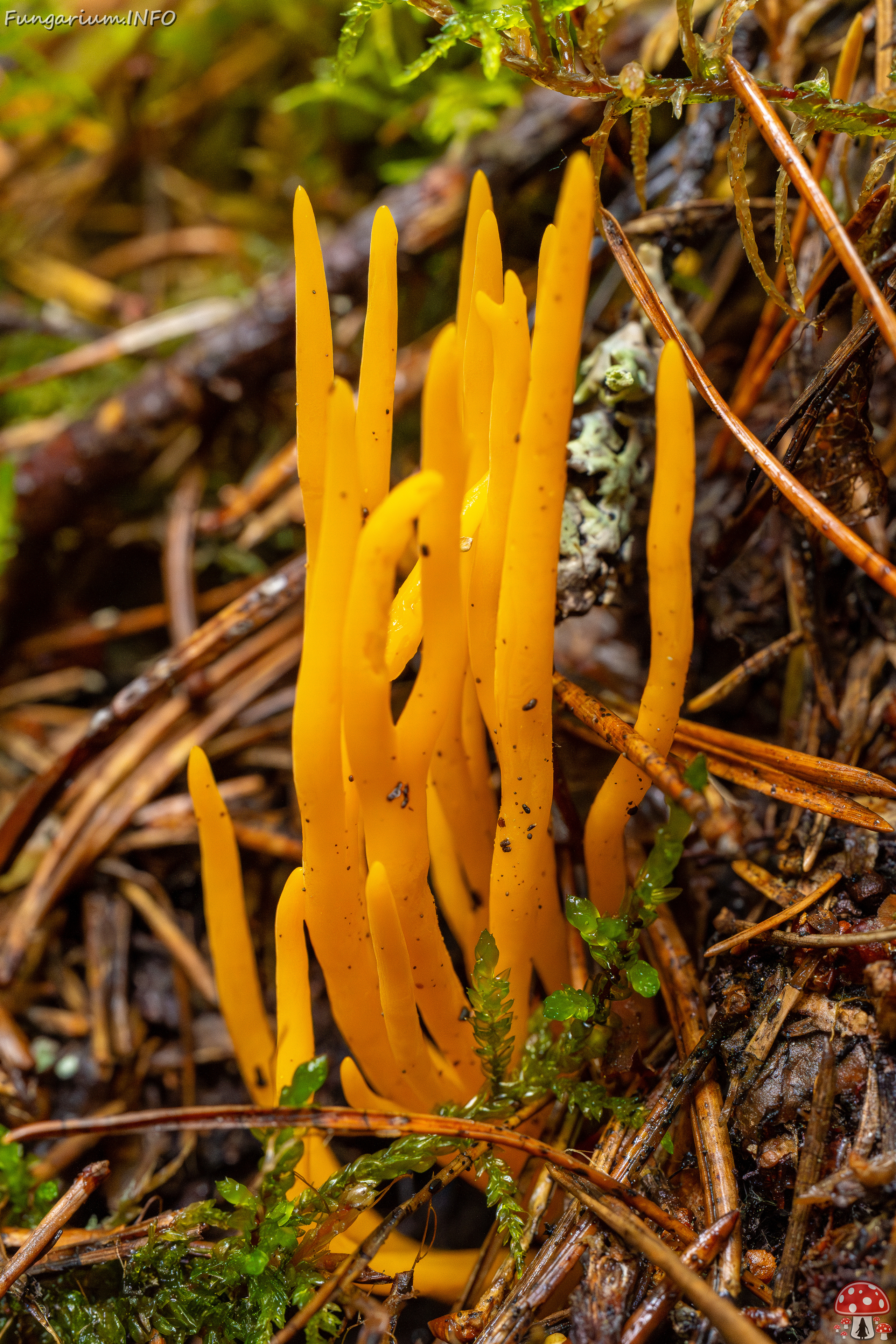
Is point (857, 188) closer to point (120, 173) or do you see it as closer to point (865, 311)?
point (865, 311)

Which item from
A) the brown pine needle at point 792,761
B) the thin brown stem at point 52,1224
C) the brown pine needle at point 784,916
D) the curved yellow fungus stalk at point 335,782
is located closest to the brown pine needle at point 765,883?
the brown pine needle at point 784,916

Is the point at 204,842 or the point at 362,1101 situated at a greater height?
the point at 204,842

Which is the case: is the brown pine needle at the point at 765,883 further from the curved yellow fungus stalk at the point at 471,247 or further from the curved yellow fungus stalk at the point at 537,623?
the curved yellow fungus stalk at the point at 471,247

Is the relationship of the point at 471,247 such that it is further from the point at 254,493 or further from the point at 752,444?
the point at 254,493

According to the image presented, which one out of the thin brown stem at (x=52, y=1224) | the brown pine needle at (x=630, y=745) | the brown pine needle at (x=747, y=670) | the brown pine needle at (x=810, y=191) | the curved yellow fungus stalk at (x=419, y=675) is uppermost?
the brown pine needle at (x=810, y=191)

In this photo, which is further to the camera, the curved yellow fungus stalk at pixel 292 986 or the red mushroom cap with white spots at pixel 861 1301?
the curved yellow fungus stalk at pixel 292 986

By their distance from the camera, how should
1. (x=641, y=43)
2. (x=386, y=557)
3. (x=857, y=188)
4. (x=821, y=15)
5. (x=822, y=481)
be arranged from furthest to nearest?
(x=641, y=43)
(x=821, y=15)
(x=857, y=188)
(x=822, y=481)
(x=386, y=557)

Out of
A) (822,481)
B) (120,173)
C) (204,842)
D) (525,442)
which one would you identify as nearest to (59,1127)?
(204,842)

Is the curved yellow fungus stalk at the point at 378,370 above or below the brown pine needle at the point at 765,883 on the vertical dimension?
above

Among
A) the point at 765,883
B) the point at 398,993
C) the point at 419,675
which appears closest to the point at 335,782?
the point at 419,675
